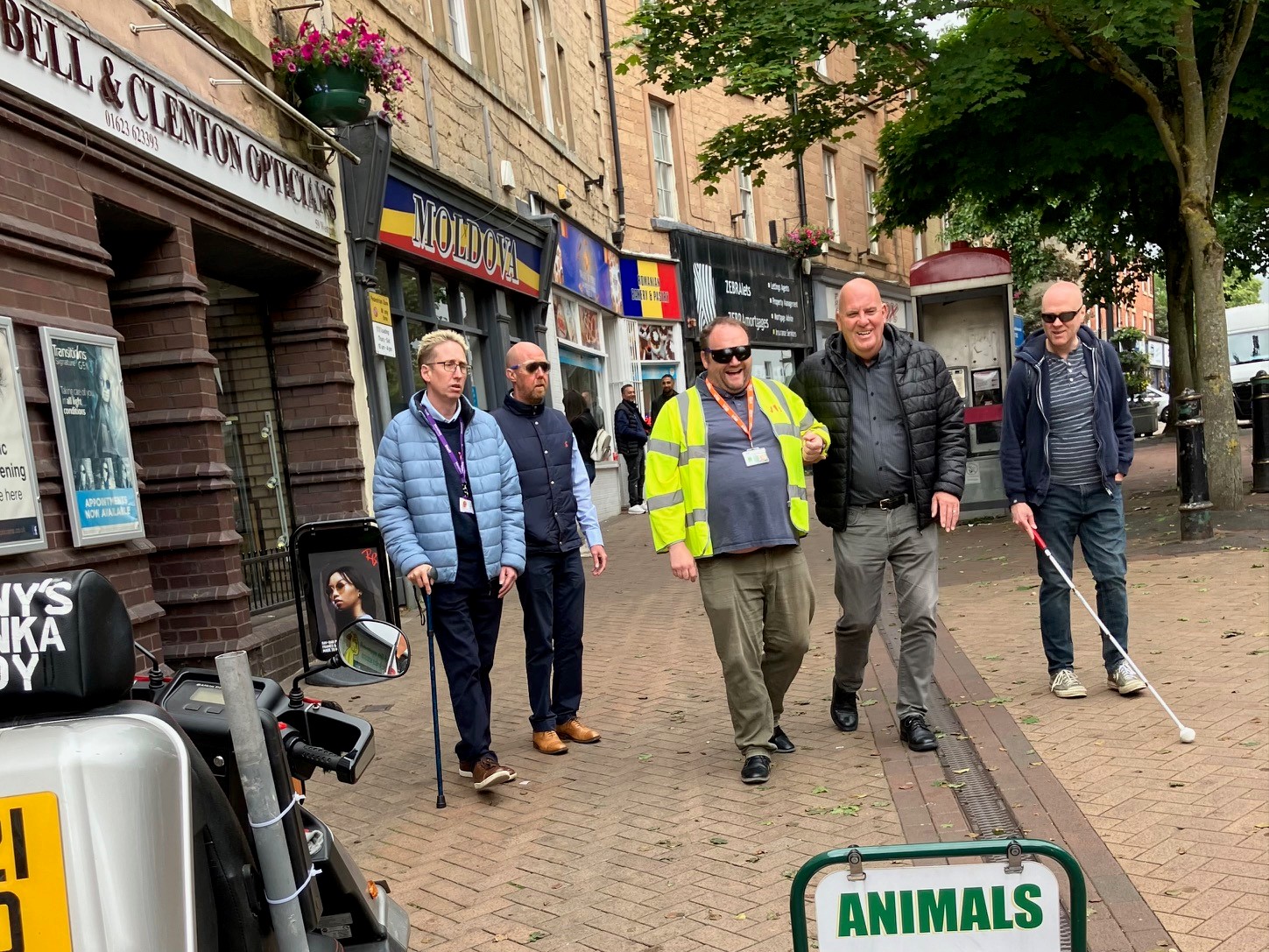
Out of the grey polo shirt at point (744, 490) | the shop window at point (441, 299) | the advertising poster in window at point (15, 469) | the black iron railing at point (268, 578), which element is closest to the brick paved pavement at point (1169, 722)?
the grey polo shirt at point (744, 490)

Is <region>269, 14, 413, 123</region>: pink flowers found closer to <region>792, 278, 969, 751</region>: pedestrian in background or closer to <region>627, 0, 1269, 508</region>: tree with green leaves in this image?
<region>627, 0, 1269, 508</region>: tree with green leaves

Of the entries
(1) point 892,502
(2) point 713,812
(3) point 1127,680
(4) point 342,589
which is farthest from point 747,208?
Answer: (4) point 342,589

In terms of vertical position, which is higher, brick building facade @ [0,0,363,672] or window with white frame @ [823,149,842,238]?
window with white frame @ [823,149,842,238]

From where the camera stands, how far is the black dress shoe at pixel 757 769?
542 centimetres

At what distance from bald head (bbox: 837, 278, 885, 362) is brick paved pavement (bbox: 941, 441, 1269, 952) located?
1.83m

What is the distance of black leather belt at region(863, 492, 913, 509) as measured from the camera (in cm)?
565

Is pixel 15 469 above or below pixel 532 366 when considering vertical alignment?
below

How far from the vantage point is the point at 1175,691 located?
242 inches

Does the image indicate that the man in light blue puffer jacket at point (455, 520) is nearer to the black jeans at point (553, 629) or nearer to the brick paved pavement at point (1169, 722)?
the black jeans at point (553, 629)

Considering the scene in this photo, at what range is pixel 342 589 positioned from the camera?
4.08 m

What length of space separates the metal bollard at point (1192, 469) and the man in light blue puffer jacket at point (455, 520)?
22.0 ft

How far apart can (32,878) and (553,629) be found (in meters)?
4.62

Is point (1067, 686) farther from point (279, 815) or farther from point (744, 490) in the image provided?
point (279, 815)

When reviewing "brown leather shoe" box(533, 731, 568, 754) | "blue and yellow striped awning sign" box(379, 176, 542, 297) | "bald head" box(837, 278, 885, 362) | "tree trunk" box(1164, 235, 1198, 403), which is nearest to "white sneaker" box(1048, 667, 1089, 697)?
"bald head" box(837, 278, 885, 362)
